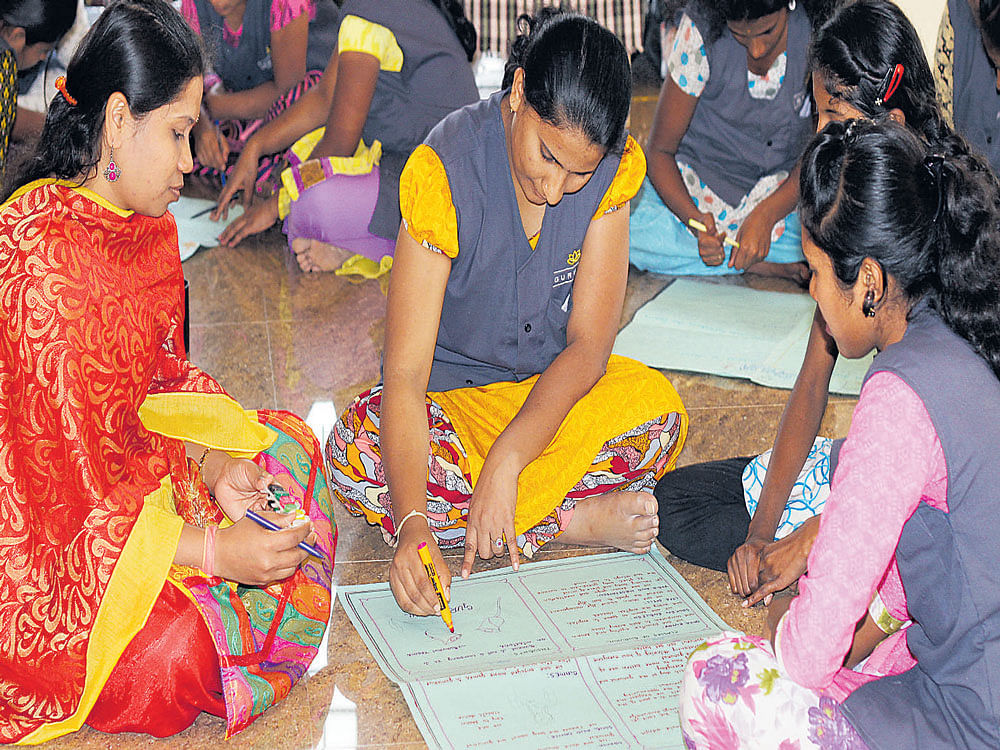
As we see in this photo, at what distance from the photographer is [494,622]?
167 centimetres

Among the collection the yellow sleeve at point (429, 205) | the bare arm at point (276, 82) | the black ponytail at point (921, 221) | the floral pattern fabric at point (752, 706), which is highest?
the black ponytail at point (921, 221)

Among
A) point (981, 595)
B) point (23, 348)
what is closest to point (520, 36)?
point (23, 348)

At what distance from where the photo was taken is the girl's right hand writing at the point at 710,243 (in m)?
2.97

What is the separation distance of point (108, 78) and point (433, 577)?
0.78 metres

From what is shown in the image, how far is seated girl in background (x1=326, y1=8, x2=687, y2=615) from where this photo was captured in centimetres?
165

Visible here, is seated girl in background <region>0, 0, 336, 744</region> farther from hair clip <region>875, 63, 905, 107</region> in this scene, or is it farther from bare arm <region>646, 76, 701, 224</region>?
bare arm <region>646, 76, 701, 224</region>

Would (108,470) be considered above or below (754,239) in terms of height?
above

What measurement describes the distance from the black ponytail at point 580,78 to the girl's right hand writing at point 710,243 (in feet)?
4.70

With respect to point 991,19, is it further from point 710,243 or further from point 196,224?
point 196,224

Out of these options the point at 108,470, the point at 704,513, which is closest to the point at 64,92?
the point at 108,470

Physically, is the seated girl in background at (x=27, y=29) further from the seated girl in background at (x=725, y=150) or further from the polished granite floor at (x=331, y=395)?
the seated girl in background at (x=725, y=150)

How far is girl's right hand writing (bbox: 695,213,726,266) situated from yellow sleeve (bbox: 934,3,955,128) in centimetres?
76

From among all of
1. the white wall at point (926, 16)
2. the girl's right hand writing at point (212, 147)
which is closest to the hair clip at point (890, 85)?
the girl's right hand writing at point (212, 147)

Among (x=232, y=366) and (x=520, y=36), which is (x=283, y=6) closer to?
(x=232, y=366)
